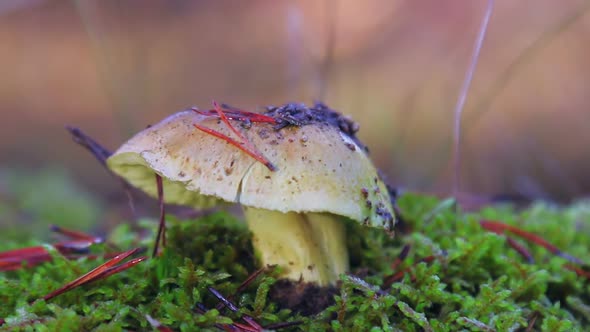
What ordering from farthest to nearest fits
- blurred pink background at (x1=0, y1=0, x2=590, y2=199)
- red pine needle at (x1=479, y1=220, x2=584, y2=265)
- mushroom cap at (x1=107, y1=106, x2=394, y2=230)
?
blurred pink background at (x1=0, y1=0, x2=590, y2=199) < red pine needle at (x1=479, y1=220, x2=584, y2=265) < mushroom cap at (x1=107, y1=106, x2=394, y2=230)

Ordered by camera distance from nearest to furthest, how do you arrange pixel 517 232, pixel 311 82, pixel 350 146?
pixel 350 146
pixel 517 232
pixel 311 82

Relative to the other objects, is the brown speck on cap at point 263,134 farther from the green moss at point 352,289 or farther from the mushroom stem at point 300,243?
the green moss at point 352,289

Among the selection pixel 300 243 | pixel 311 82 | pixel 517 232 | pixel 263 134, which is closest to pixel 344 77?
pixel 311 82

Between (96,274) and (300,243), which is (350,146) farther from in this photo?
(96,274)

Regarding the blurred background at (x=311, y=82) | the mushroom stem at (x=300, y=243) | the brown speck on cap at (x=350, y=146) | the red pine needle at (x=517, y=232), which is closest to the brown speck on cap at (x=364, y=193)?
the brown speck on cap at (x=350, y=146)

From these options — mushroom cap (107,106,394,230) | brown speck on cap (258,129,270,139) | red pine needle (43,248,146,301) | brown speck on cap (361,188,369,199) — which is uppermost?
brown speck on cap (258,129,270,139)

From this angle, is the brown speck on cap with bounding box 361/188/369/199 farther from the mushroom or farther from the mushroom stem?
the mushroom stem

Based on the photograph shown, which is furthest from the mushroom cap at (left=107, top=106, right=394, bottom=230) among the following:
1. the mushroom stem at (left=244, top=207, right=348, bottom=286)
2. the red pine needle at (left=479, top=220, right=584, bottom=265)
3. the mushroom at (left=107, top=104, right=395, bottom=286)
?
the red pine needle at (left=479, top=220, right=584, bottom=265)

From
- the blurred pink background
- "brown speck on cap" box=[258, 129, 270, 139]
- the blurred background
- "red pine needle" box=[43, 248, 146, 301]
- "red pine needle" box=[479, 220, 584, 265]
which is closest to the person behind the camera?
"brown speck on cap" box=[258, 129, 270, 139]

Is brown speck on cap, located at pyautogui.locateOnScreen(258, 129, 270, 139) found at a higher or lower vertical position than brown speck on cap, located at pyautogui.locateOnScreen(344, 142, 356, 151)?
higher
